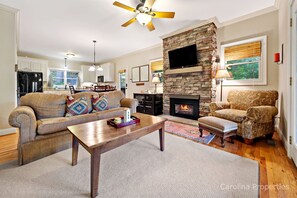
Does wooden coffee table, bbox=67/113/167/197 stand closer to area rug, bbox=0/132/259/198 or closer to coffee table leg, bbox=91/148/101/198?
coffee table leg, bbox=91/148/101/198

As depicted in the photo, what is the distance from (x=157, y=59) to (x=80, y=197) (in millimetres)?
4775

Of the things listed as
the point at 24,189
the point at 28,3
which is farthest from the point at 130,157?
the point at 28,3

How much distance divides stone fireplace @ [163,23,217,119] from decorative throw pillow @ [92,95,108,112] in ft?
7.59

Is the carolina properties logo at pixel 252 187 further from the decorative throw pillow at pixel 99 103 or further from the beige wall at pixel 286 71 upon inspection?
the decorative throw pillow at pixel 99 103

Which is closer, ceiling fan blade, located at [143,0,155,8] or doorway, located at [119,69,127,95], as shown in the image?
ceiling fan blade, located at [143,0,155,8]

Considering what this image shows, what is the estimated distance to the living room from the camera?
4.60 ft

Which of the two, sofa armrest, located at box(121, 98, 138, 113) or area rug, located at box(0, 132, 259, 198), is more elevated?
sofa armrest, located at box(121, 98, 138, 113)

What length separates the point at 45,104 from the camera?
2.18 m

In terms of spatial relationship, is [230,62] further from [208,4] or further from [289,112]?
[289,112]

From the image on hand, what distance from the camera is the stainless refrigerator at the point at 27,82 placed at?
5.24 metres

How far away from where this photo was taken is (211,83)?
3426 millimetres

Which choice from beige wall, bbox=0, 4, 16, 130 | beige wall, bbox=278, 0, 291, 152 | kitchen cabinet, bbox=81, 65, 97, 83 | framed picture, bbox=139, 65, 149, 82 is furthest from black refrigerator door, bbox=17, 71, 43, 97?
beige wall, bbox=278, 0, 291, 152

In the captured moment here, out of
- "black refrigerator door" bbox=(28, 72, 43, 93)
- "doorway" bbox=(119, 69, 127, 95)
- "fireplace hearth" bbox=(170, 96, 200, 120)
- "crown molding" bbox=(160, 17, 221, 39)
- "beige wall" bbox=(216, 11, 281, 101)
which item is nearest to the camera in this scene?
"beige wall" bbox=(216, 11, 281, 101)

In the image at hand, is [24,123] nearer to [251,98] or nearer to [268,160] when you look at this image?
[268,160]
